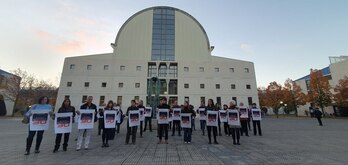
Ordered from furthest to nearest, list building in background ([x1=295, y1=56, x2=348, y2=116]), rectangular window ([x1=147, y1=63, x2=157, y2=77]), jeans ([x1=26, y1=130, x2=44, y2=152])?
rectangular window ([x1=147, y1=63, x2=157, y2=77]) → building in background ([x1=295, y1=56, x2=348, y2=116]) → jeans ([x1=26, y1=130, x2=44, y2=152])

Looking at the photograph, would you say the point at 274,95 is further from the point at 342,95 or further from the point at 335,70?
the point at 342,95

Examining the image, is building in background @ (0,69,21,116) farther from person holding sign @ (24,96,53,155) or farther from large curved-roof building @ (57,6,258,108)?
person holding sign @ (24,96,53,155)

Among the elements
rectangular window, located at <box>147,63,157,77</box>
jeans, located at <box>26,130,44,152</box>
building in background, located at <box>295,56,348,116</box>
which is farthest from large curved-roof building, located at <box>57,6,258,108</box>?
jeans, located at <box>26,130,44,152</box>

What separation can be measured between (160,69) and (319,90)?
3316cm

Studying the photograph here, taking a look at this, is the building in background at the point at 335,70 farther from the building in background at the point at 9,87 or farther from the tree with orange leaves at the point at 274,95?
the building in background at the point at 9,87

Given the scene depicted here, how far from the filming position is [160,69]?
3772cm

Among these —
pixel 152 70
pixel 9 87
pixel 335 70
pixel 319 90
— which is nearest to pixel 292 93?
pixel 319 90

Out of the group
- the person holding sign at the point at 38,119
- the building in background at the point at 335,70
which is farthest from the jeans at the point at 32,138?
the building in background at the point at 335,70

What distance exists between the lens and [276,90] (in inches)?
1714

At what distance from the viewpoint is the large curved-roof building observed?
115 feet

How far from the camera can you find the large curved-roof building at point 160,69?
34906 millimetres

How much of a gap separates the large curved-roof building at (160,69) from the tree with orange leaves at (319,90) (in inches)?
432

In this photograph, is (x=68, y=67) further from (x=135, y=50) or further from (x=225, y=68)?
(x=225, y=68)

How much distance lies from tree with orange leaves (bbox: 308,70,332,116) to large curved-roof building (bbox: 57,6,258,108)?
10965mm
